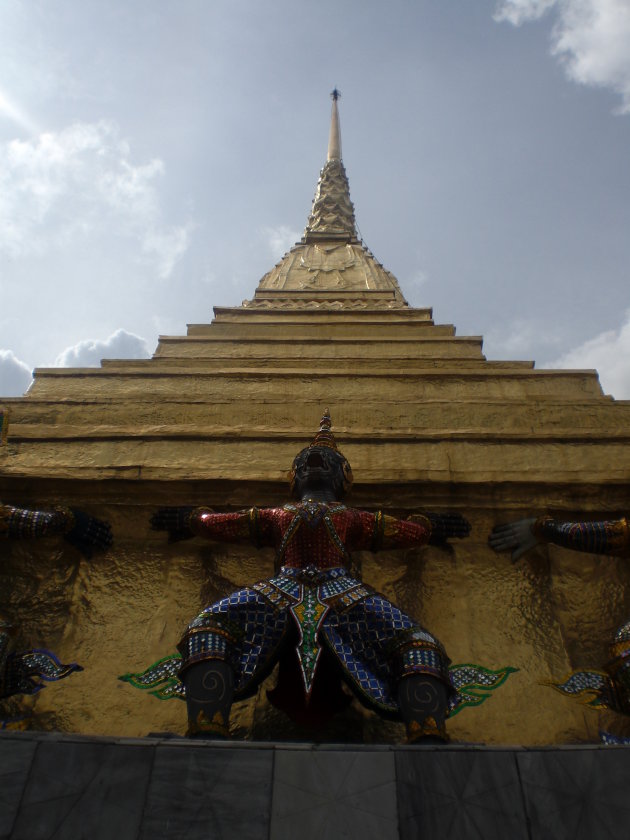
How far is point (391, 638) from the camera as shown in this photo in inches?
129

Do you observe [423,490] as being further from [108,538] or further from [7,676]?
[7,676]

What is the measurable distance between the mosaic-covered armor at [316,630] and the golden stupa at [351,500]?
565 millimetres

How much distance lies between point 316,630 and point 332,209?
19081 mm

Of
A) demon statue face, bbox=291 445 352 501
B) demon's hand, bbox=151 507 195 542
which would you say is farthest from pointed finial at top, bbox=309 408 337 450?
demon's hand, bbox=151 507 195 542

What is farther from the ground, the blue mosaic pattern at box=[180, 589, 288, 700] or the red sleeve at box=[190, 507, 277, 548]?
the red sleeve at box=[190, 507, 277, 548]

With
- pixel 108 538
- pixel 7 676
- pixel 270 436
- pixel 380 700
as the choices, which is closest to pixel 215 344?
→ pixel 270 436

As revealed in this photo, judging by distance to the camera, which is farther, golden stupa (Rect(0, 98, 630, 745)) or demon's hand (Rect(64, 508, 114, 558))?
demon's hand (Rect(64, 508, 114, 558))

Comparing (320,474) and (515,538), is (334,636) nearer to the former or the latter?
(320,474)

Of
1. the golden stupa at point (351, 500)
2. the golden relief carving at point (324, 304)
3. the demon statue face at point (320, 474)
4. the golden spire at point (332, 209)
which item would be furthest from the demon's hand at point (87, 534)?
the golden spire at point (332, 209)

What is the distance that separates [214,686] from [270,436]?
103 inches

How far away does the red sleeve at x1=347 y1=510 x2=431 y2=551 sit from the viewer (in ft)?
13.2

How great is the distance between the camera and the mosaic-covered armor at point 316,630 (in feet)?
9.99

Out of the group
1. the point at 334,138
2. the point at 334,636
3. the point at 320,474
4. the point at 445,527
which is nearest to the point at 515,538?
the point at 445,527

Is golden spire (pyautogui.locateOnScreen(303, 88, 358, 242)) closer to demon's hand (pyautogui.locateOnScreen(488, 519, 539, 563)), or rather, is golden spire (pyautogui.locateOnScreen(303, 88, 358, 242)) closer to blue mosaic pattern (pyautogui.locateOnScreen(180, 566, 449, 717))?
demon's hand (pyautogui.locateOnScreen(488, 519, 539, 563))
